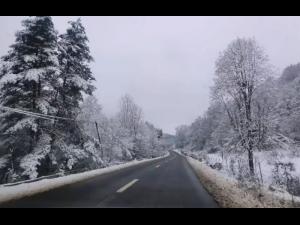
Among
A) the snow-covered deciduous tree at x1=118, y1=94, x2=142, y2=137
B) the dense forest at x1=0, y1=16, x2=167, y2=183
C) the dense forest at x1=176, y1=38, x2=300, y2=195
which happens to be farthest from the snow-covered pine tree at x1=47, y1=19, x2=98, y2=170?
the snow-covered deciduous tree at x1=118, y1=94, x2=142, y2=137

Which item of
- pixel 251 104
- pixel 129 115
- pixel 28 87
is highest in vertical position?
pixel 129 115

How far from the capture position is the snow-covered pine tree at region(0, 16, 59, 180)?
20125 mm

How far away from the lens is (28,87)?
21641mm

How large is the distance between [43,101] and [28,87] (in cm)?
159

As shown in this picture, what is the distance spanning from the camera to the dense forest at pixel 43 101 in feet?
66.5

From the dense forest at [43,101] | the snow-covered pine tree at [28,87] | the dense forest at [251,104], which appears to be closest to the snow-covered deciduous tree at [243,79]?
the dense forest at [251,104]

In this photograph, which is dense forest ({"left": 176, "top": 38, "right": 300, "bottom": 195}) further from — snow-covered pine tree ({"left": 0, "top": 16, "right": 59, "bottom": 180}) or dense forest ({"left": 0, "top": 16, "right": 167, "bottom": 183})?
snow-covered pine tree ({"left": 0, "top": 16, "right": 59, "bottom": 180})

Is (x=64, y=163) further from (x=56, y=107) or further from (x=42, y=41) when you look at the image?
(x=42, y=41)

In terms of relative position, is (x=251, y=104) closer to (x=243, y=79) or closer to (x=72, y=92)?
(x=243, y=79)

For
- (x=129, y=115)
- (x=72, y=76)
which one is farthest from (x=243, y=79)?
(x=129, y=115)

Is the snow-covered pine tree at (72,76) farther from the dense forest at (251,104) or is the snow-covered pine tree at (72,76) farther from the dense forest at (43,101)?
the dense forest at (251,104)

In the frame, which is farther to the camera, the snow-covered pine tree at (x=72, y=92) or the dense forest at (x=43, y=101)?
the snow-covered pine tree at (x=72, y=92)
